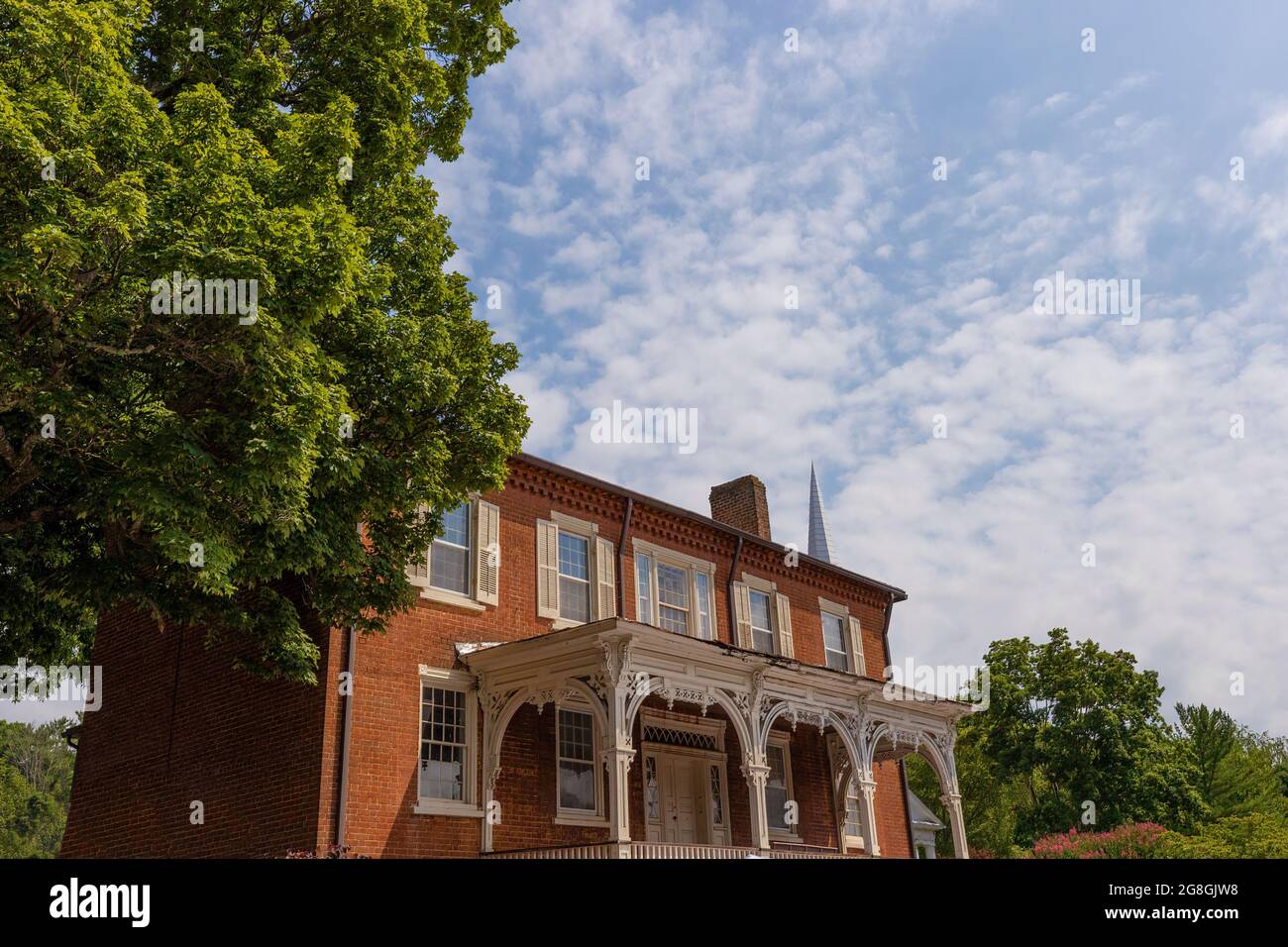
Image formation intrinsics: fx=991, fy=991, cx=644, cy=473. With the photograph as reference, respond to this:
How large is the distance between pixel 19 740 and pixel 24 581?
77972mm

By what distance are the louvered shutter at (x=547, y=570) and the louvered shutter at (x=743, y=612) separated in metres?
5.40

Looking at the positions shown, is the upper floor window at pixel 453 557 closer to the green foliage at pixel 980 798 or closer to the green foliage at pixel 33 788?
the green foliage at pixel 980 798

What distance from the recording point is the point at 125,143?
978 centimetres

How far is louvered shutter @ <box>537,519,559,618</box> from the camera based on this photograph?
727 inches

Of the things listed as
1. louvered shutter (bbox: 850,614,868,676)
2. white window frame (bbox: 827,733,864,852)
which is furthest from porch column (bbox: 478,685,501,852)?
louvered shutter (bbox: 850,614,868,676)

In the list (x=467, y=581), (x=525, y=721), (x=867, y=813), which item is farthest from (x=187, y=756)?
(x=867, y=813)

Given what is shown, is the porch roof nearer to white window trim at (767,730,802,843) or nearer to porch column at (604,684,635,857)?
porch column at (604,684,635,857)

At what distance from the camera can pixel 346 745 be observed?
14.6 m

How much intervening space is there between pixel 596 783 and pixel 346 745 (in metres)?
5.09

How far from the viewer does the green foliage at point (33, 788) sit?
66.4 meters

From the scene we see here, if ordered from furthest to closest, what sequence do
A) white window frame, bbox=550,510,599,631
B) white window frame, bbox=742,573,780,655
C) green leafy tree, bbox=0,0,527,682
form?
1. white window frame, bbox=742,573,780,655
2. white window frame, bbox=550,510,599,631
3. green leafy tree, bbox=0,0,527,682

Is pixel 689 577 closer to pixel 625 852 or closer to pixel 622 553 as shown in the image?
pixel 622 553

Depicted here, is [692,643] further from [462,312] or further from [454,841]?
[462,312]

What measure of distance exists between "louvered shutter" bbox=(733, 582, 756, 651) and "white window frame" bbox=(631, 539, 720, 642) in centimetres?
66
